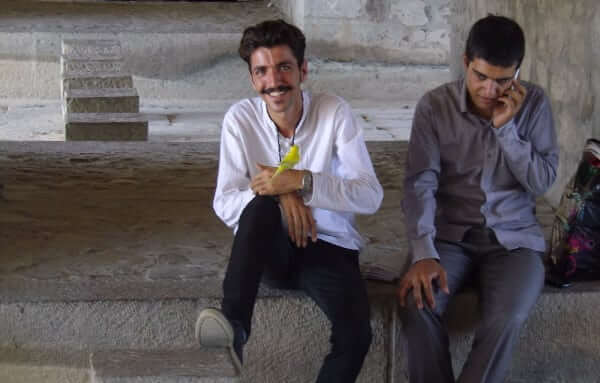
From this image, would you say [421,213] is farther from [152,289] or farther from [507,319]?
[152,289]

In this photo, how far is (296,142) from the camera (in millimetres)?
3139

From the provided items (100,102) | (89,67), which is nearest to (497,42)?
(100,102)

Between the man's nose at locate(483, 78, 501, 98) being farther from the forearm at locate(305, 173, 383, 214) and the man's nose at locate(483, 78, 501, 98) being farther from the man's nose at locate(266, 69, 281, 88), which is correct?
the man's nose at locate(266, 69, 281, 88)

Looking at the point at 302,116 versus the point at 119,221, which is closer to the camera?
the point at 302,116

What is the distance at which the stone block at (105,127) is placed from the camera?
675cm

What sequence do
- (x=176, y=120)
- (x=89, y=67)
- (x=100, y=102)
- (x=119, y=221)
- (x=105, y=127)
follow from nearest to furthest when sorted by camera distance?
(x=119, y=221) → (x=105, y=127) → (x=100, y=102) → (x=89, y=67) → (x=176, y=120)

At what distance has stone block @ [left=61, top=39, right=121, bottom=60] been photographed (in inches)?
304

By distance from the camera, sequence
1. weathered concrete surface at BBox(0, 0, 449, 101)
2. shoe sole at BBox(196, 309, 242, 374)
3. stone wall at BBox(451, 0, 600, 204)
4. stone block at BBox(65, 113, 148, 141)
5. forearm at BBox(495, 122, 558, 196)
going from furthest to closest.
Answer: weathered concrete surface at BBox(0, 0, 449, 101) → stone block at BBox(65, 113, 148, 141) → stone wall at BBox(451, 0, 600, 204) → forearm at BBox(495, 122, 558, 196) → shoe sole at BBox(196, 309, 242, 374)

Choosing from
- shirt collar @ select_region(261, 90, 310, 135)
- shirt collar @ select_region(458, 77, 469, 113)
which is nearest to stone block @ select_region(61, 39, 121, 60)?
shirt collar @ select_region(261, 90, 310, 135)

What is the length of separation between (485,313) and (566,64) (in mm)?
1677

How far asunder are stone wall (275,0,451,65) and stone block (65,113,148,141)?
2726 millimetres

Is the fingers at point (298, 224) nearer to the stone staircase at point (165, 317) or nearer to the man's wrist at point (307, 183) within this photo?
the man's wrist at point (307, 183)

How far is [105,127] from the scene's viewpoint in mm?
6789

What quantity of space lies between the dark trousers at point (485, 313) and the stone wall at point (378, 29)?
607 centimetres
